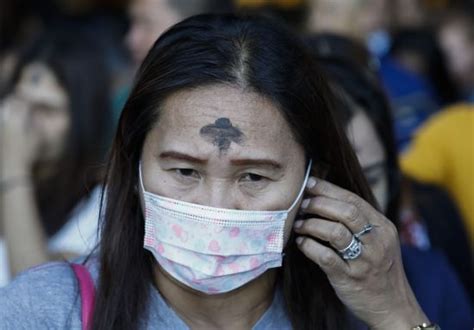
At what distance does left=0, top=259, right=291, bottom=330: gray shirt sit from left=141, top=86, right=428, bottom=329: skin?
0.14ft

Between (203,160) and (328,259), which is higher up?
(203,160)

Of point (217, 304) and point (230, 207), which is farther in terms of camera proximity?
point (217, 304)

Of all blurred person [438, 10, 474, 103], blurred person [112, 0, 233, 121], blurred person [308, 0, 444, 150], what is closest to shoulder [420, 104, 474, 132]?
blurred person [308, 0, 444, 150]

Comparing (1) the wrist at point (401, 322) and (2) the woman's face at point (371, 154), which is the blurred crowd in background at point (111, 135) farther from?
(1) the wrist at point (401, 322)

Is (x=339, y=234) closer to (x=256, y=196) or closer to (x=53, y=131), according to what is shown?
(x=256, y=196)

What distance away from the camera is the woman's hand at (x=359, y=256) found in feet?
8.70

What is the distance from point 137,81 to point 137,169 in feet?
0.76

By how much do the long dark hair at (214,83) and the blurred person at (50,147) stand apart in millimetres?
1252

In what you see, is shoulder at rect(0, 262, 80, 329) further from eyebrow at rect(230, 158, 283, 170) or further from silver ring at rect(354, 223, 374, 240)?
silver ring at rect(354, 223, 374, 240)

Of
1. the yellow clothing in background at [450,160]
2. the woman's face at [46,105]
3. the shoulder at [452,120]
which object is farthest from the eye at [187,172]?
the shoulder at [452,120]

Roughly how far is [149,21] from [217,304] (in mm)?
3264

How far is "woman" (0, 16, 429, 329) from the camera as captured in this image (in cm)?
257

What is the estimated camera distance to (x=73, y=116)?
15.0 ft

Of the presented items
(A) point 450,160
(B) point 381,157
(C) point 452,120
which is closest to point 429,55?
(C) point 452,120
